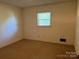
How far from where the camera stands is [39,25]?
15.8 feet

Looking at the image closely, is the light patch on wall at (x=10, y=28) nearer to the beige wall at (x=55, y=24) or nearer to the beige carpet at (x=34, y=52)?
the beige carpet at (x=34, y=52)

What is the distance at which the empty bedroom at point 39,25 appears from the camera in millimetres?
3748

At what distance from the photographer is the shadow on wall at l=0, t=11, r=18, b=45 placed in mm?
3824

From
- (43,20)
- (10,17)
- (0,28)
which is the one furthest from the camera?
(43,20)

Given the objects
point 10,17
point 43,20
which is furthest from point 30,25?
point 10,17

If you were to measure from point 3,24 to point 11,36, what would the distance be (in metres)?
0.84

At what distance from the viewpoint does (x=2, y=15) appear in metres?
3.80

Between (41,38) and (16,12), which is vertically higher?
(16,12)

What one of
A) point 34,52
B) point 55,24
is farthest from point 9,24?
point 55,24

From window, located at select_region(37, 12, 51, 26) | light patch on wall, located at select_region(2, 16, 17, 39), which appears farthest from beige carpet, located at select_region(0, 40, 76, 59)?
window, located at select_region(37, 12, 51, 26)

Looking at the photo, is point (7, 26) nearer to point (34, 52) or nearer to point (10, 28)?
point (10, 28)

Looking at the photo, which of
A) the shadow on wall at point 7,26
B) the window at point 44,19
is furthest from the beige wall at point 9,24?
the window at point 44,19

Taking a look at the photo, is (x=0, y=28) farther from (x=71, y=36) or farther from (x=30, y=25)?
(x=71, y=36)

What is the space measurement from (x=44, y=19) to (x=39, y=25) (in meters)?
0.47
